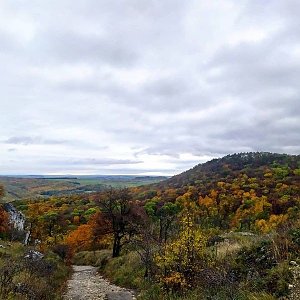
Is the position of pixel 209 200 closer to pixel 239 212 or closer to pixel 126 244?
pixel 239 212

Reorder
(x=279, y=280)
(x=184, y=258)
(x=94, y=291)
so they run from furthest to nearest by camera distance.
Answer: (x=94, y=291) → (x=184, y=258) → (x=279, y=280)

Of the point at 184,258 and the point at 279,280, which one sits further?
the point at 184,258

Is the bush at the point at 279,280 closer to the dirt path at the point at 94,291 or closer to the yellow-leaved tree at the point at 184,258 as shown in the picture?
the yellow-leaved tree at the point at 184,258

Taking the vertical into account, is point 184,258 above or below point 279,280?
below

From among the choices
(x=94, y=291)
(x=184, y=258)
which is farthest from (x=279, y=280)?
(x=94, y=291)

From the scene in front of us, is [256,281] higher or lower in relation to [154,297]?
higher

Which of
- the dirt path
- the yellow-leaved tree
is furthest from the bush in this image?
the dirt path

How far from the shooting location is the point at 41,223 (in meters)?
60.7

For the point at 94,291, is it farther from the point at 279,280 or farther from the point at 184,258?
the point at 279,280

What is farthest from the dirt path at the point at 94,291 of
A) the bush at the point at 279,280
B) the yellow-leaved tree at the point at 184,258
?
the bush at the point at 279,280

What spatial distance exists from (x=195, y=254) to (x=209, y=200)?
228ft

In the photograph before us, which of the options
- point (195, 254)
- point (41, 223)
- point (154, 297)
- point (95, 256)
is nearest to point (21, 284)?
point (154, 297)

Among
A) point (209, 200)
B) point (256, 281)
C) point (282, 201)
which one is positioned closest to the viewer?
point (256, 281)

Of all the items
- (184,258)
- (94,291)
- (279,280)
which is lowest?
(94,291)
